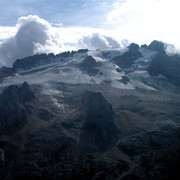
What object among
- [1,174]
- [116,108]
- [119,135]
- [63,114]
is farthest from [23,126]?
[116,108]

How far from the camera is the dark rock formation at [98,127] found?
137250mm

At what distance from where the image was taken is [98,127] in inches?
5950

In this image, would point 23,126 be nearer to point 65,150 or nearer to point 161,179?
point 65,150

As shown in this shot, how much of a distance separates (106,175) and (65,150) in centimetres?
3882

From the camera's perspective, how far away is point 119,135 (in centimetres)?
14700

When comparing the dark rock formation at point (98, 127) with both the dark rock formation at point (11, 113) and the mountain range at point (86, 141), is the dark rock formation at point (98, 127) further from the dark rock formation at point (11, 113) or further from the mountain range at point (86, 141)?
the dark rock formation at point (11, 113)

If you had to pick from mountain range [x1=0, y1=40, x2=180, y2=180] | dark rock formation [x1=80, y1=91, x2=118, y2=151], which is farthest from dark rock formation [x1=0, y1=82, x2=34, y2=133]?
dark rock formation [x1=80, y1=91, x2=118, y2=151]

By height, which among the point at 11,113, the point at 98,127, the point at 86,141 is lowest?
the point at 86,141

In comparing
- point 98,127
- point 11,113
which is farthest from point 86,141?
point 11,113

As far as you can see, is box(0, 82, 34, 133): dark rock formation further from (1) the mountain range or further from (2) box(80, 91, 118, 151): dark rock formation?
(2) box(80, 91, 118, 151): dark rock formation

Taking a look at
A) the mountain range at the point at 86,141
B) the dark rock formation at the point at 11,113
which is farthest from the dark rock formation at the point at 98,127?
the dark rock formation at the point at 11,113

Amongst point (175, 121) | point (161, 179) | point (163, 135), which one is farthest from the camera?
point (175, 121)

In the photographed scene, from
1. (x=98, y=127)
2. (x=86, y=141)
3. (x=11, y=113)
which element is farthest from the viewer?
(x=11, y=113)

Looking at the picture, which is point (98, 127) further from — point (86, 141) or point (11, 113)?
point (11, 113)
